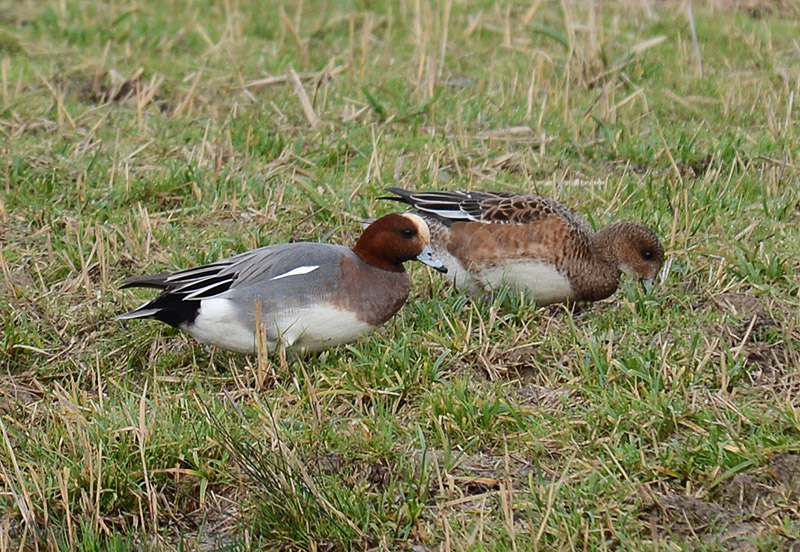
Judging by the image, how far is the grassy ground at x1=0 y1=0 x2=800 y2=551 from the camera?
3508 mm

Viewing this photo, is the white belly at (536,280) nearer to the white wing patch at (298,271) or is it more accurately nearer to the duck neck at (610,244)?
the duck neck at (610,244)

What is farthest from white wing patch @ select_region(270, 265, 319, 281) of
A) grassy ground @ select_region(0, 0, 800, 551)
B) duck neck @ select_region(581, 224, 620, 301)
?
duck neck @ select_region(581, 224, 620, 301)

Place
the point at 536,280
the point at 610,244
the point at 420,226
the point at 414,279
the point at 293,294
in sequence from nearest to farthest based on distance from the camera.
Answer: the point at 293,294
the point at 420,226
the point at 536,280
the point at 610,244
the point at 414,279

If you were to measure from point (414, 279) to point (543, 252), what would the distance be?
55 centimetres

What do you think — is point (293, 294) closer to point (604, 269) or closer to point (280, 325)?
point (280, 325)

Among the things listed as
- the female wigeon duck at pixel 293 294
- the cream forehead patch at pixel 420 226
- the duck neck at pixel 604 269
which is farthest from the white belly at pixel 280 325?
the duck neck at pixel 604 269

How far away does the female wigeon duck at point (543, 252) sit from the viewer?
185 inches

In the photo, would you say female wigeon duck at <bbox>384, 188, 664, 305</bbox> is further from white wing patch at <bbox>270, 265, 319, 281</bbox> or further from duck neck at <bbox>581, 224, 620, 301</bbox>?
white wing patch at <bbox>270, 265, 319, 281</bbox>

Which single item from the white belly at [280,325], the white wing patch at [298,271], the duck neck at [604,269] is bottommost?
the duck neck at [604,269]

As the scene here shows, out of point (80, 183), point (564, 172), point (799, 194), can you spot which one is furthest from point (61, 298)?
point (799, 194)

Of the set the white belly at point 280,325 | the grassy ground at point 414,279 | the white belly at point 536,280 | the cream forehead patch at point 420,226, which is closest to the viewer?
the grassy ground at point 414,279

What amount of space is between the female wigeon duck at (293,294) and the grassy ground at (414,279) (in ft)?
0.40

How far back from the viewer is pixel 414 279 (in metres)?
4.96

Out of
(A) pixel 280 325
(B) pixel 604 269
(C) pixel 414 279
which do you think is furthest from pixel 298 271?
(B) pixel 604 269
